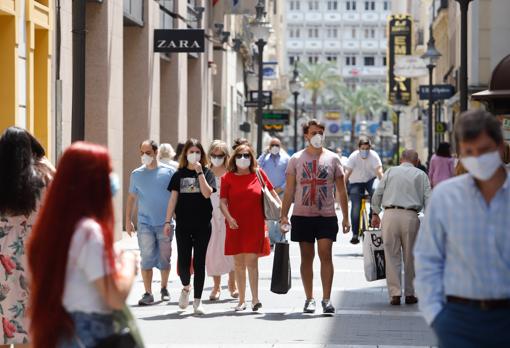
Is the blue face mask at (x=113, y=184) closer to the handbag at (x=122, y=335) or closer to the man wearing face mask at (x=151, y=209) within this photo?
the handbag at (x=122, y=335)

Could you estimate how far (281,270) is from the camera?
13.9m

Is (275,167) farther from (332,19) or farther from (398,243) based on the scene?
(332,19)

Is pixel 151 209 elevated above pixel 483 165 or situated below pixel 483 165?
below

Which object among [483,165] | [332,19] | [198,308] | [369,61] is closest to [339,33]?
[332,19]

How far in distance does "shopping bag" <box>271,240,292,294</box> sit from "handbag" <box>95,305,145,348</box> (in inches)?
317

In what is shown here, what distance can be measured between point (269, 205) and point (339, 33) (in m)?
167

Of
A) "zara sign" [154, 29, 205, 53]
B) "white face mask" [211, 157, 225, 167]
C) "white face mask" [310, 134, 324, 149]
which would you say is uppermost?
"zara sign" [154, 29, 205, 53]

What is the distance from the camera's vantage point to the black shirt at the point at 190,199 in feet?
45.6

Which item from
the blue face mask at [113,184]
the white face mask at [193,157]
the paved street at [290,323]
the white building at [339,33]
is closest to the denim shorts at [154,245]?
the paved street at [290,323]

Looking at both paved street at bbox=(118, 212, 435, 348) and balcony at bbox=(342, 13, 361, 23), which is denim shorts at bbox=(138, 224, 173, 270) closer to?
paved street at bbox=(118, 212, 435, 348)

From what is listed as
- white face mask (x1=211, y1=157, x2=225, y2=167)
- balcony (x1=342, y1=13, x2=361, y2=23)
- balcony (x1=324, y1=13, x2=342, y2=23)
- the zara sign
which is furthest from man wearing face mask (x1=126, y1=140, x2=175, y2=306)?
balcony (x1=342, y1=13, x2=361, y2=23)

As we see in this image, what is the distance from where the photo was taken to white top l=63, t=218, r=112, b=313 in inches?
226

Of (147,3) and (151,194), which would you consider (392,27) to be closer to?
(147,3)

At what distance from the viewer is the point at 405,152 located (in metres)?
15.1
